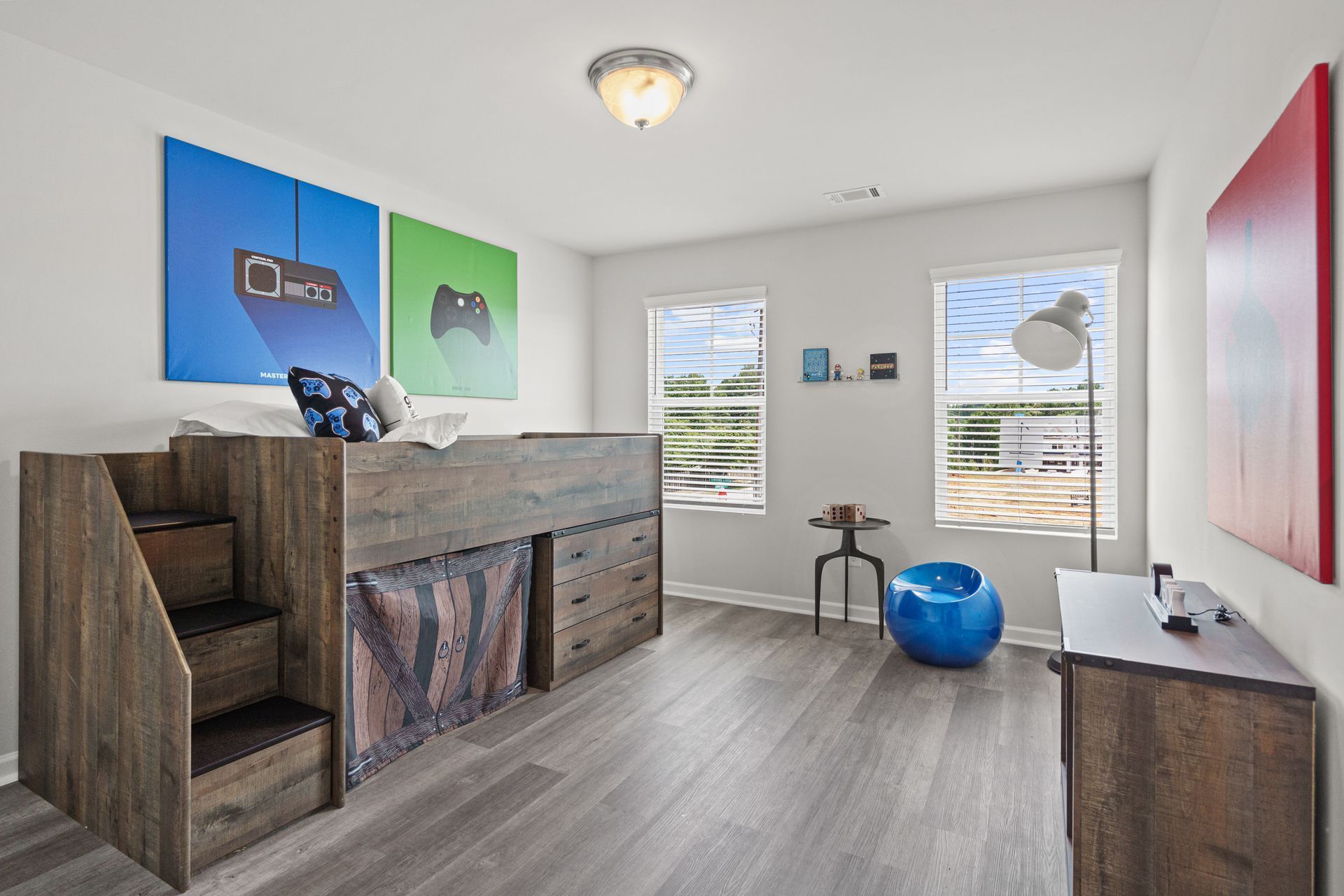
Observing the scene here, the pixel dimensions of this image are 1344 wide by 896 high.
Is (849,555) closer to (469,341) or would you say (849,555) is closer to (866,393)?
(866,393)

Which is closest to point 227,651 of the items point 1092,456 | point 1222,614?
point 1222,614

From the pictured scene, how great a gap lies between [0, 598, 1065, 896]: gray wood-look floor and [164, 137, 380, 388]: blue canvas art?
1716mm

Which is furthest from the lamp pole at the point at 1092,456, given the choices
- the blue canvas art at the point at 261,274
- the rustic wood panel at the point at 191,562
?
the rustic wood panel at the point at 191,562

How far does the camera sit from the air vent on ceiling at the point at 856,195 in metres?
3.78

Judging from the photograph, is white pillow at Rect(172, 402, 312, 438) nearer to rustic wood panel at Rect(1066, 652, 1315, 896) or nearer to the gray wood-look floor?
the gray wood-look floor

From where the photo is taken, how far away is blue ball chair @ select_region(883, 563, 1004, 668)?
3.36 m

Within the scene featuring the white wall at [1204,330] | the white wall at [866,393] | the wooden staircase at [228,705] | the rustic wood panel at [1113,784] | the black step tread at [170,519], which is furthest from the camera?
the white wall at [866,393]

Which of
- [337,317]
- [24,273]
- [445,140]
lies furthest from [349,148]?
[24,273]

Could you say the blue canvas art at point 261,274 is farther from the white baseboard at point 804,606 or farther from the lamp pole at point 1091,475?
the lamp pole at point 1091,475

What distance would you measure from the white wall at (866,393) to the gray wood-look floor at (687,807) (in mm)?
1025

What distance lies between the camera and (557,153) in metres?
3.32

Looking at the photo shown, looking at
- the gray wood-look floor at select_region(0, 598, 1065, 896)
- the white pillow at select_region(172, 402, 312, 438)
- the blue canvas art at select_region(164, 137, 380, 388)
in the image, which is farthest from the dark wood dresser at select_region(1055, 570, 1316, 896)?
the blue canvas art at select_region(164, 137, 380, 388)

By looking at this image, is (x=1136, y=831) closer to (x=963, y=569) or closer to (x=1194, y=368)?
(x=1194, y=368)

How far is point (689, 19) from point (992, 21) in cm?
97
